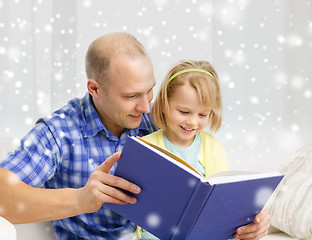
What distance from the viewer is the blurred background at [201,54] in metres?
2.01

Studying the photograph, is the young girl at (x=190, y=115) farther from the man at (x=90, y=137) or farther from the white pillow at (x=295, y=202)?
the white pillow at (x=295, y=202)

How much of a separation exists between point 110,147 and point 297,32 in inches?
60.6

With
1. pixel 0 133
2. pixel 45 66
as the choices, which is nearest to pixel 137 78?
pixel 45 66

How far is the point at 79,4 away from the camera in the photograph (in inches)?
81.8

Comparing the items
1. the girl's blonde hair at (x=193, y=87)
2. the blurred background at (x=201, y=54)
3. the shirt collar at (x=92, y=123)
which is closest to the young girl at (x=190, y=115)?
the girl's blonde hair at (x=193, y=87)

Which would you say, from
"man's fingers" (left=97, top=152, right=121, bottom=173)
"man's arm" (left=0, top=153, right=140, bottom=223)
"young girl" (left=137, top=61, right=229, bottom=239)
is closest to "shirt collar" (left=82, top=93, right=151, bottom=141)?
"young girl" (left=137, top=61, right=229, bottom=239)

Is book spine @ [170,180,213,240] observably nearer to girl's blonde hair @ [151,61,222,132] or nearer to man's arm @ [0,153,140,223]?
man's arm @ [0,153,140,223]

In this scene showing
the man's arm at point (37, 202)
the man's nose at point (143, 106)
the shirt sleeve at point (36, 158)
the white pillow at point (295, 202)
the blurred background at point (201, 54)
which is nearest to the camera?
the man's arm at point (37, 202)

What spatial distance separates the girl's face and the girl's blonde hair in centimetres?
2

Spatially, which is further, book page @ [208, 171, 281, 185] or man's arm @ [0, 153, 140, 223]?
man's arm @ [0, 153, 140, 223]

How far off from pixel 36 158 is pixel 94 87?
0.33 m

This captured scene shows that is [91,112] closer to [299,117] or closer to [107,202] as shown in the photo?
[107,202]

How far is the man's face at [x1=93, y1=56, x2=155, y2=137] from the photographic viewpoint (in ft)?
4.73

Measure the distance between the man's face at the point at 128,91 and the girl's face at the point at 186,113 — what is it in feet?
0.33
